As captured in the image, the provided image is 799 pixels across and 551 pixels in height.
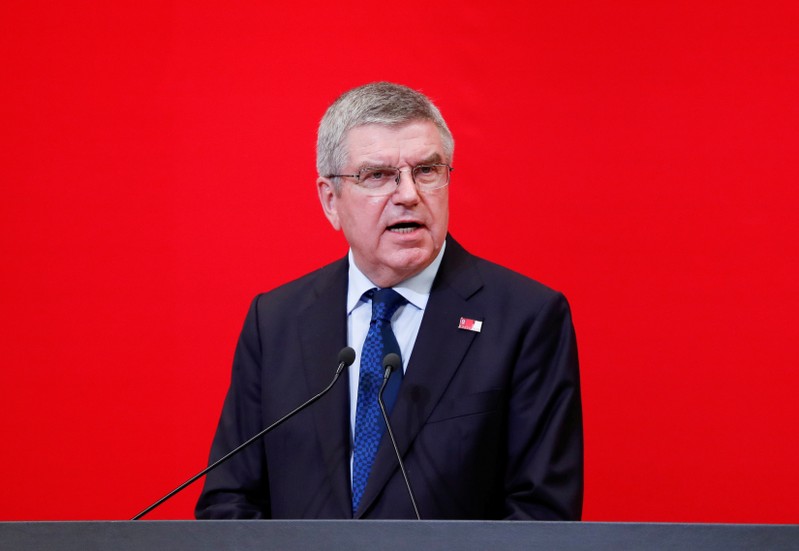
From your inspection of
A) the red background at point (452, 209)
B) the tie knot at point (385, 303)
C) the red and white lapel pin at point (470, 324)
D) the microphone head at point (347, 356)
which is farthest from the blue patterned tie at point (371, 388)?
the red background at point (452, 209)

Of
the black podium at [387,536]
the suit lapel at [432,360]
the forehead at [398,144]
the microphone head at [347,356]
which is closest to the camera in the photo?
the black podium at [387,536]

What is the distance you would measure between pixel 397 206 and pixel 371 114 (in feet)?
0.63

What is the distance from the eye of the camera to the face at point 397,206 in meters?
2.02

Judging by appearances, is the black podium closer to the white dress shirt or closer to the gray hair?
the white dress shirt

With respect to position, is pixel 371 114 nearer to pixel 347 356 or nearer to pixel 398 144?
pixel 398 144

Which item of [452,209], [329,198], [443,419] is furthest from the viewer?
[452,209]

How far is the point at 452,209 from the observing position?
8.87 feet

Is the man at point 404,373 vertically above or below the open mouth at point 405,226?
below

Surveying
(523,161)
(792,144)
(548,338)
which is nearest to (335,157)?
(548,338)

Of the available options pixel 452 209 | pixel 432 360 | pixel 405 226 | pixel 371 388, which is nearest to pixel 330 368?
pixel 371 388

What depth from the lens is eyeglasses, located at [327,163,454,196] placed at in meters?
2.03

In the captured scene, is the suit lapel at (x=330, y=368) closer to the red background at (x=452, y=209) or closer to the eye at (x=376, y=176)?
the eye at (x=376, y=176)

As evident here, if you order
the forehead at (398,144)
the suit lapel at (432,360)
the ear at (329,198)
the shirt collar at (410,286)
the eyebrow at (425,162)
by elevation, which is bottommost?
the suit lapel at (432,360)

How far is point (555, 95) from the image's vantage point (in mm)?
2660
